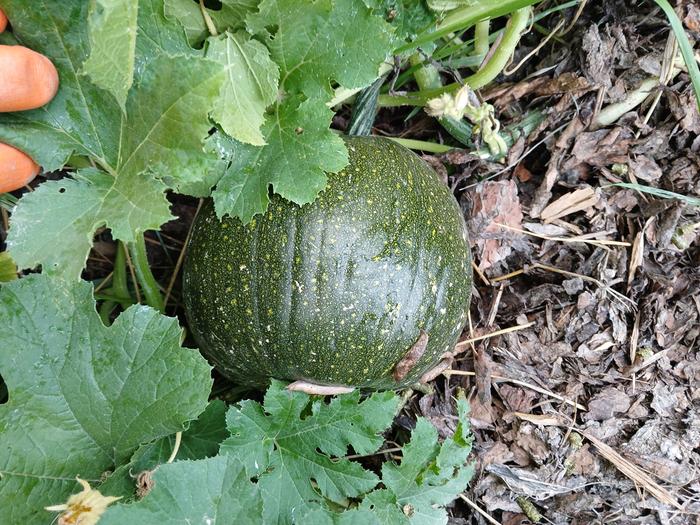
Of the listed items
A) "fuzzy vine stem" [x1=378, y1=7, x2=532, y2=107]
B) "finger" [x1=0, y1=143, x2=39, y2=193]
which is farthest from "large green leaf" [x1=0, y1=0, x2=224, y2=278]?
"fuzzy vine stem" [x1=378, y1=7, x2=532, y2=107]

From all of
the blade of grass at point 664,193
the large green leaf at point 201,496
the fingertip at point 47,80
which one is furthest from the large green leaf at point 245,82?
the blade of grass at point 664,193

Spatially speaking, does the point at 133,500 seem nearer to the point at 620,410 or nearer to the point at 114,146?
the point at 114,146

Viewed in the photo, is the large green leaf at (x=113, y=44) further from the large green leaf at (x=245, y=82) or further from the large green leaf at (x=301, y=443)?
the large green leaf at (x=301, y=443)

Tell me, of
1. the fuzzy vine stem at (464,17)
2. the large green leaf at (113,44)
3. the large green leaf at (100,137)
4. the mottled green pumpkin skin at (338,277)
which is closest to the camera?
the large green leaf at (113,44)

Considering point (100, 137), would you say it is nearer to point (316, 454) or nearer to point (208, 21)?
point (208, 21)

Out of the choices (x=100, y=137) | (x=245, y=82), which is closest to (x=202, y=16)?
(x=245, y=82)

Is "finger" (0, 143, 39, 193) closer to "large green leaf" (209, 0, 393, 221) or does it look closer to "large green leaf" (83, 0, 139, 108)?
"large green leaf" (83, 0, 139, 108)
